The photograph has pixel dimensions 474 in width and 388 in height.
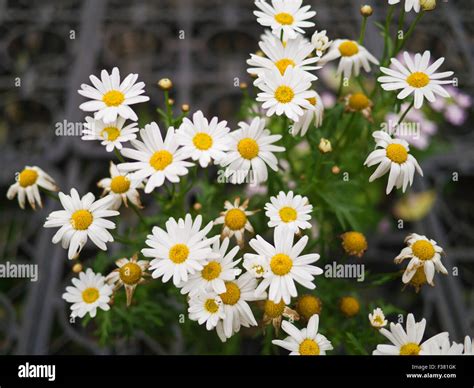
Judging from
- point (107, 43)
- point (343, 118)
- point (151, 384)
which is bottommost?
point (151, 384)

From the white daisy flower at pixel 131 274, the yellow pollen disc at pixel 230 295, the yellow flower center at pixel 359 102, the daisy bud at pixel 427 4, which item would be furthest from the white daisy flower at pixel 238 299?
the daisy bud at pixel 427 4

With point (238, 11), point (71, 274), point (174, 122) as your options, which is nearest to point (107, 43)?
point (238, 11)

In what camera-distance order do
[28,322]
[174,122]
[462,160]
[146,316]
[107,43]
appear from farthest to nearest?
[107,43] → [462,160] → [28,322] → [146,316] → [174,122]

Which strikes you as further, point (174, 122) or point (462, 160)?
point (462, 160)

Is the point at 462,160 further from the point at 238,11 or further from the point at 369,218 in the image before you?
the point at 238,11

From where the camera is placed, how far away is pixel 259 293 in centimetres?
65

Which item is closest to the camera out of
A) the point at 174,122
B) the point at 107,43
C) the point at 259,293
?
the point at 259,293

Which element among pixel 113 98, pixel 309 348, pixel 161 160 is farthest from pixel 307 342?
pixel 113 98

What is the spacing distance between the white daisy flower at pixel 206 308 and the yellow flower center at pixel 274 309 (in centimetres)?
6

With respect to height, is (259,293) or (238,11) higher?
(238,11)

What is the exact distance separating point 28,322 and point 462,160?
45.5 inches

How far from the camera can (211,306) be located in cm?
69

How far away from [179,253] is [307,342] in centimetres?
21

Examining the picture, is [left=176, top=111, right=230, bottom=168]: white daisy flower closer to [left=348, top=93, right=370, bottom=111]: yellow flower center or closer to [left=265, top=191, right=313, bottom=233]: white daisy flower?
[left=265, top=191, right=313, bottom=233]: white daisy flower
